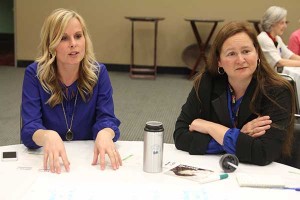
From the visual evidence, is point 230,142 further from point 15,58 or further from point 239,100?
point 15,58

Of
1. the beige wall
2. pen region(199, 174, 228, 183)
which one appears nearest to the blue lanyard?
pen region(199, 174, 228, 183)

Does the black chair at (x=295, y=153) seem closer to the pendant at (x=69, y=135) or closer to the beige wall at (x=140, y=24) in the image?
the pendant at (x=69, y=135)

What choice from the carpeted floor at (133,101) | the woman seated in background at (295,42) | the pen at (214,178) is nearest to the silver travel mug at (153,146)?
the pen at (214,178)

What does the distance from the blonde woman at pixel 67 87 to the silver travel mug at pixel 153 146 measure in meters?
0.36

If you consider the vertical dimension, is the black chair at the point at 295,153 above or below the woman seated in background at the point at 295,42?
below

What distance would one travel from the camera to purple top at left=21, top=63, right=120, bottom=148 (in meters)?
2.02

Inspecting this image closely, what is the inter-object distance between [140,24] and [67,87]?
5.39 metres

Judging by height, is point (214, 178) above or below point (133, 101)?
above

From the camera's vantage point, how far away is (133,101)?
18.2 feet

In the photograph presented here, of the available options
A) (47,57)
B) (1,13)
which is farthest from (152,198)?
(1,13)

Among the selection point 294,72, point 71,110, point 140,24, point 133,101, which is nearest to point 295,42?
point 294,72

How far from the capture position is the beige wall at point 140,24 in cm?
713

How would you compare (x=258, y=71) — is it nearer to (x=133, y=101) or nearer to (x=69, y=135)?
(x=69, y=135)

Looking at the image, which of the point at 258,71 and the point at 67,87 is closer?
the point at 258,71
